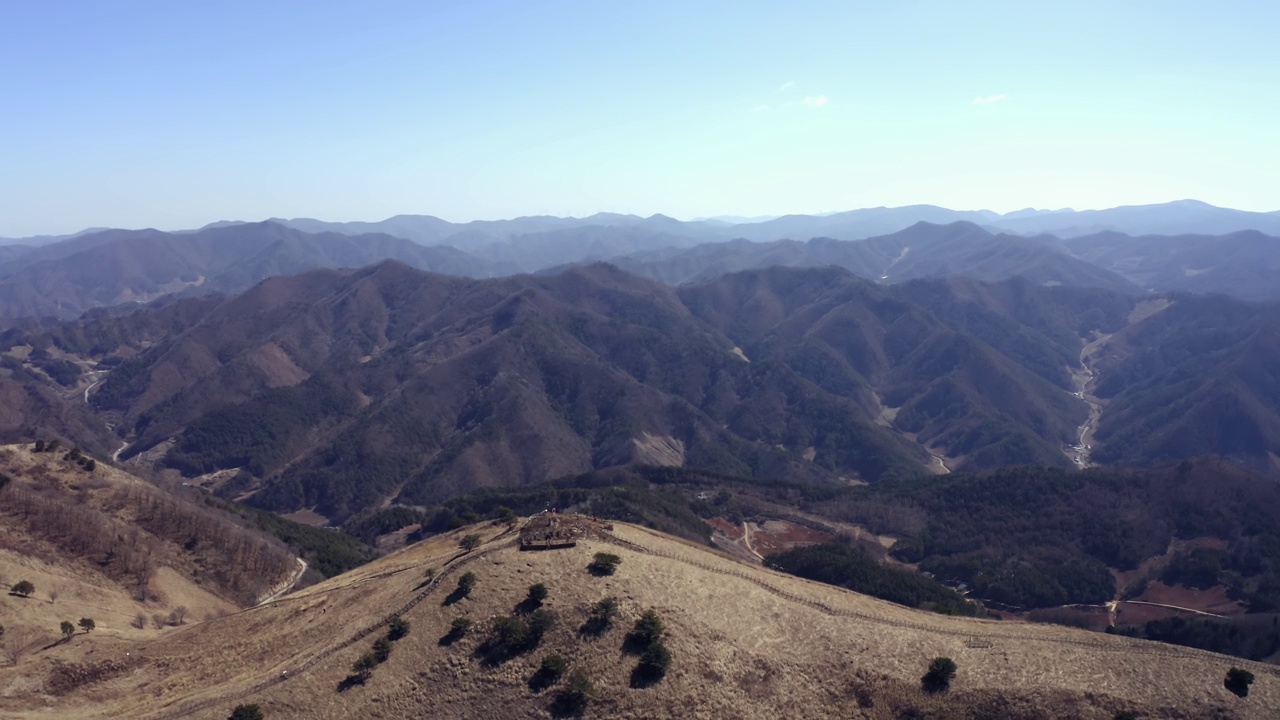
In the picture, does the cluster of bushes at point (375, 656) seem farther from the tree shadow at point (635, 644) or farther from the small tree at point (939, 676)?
the small tree at point (939, 676)

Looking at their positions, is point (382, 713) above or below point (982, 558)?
above

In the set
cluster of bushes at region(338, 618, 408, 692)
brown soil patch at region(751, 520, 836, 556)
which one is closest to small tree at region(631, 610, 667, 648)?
cluster of bushes at region(338, 618, 408, 692)

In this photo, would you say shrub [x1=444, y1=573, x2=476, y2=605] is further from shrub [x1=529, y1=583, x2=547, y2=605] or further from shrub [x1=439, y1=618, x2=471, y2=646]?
shrub [x1=529, y1=583, x2=547, y2=605]

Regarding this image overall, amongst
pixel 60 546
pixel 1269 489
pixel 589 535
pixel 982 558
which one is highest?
pixel 589 535

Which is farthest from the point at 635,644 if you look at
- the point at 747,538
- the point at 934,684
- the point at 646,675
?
the point at 747,538

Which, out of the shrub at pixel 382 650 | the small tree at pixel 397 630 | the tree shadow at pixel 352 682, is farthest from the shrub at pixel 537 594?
the tree shadow at pixel 352 682

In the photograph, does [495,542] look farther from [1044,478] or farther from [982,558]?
[1044,478]

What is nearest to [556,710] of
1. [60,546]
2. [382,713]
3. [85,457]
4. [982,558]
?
[382,713]
